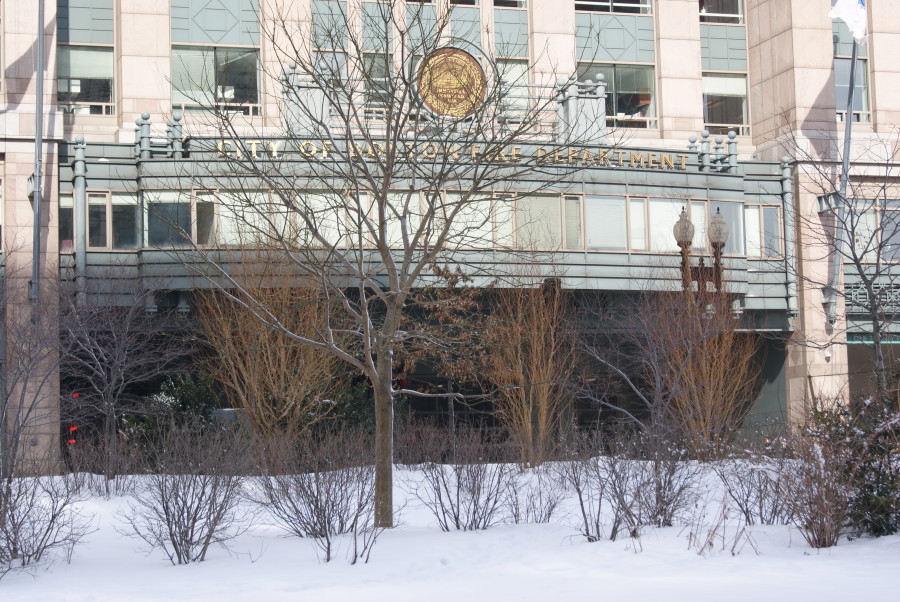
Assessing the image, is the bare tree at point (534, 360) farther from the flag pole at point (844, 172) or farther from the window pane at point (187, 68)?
the window pane at point (187, 68)

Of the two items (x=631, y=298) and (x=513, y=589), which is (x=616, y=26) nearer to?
(x=631, y=298)

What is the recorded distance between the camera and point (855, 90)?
3828cm

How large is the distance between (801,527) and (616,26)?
27240mm

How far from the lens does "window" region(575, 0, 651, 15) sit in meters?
37.9

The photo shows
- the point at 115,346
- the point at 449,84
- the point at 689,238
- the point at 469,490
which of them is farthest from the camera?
the point at 115,346

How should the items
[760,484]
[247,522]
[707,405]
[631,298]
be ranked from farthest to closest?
[631,298]
[707,405]
[247,522]
[760,484]

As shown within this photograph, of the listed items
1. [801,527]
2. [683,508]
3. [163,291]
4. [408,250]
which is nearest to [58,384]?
[163,291]

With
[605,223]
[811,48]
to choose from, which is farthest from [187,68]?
[811,48]

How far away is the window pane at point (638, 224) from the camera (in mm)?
33062

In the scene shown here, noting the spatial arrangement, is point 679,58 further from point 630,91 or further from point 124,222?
point 124,222

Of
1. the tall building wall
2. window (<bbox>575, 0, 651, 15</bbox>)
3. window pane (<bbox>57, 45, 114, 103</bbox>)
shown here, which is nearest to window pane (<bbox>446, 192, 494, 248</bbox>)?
the tall building wall

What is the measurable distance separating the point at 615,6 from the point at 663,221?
9.00 metres

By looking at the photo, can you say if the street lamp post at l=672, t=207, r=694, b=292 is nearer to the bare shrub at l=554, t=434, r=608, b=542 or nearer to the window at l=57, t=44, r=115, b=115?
the bare shrub at l=554, t=434, r=608, b=542

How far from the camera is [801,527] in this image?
1328cm
